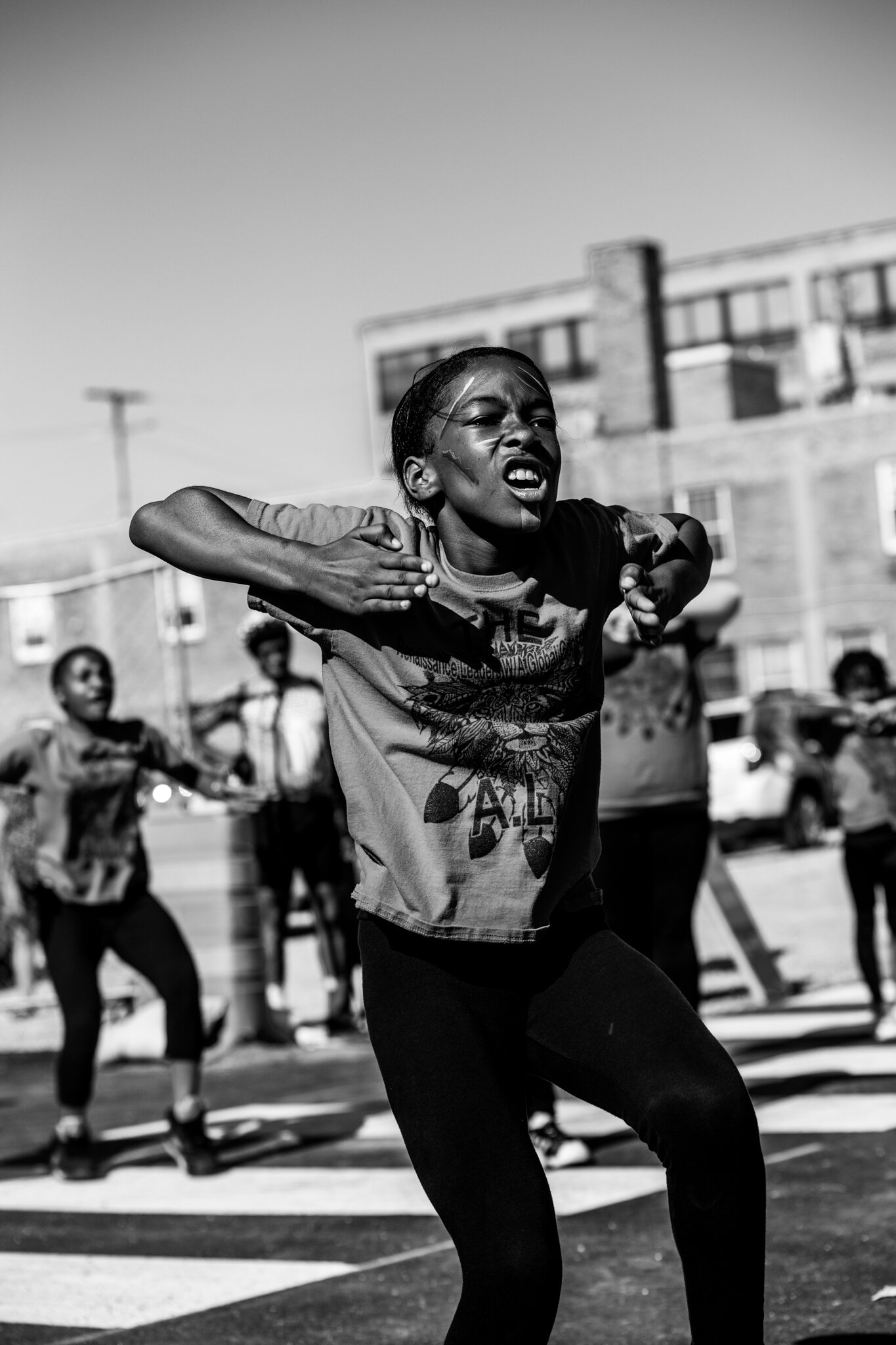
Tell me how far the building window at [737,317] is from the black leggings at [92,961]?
58342 mm

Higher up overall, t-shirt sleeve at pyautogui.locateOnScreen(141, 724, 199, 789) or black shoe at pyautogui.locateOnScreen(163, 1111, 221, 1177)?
t-shirt sleeve at pyautogui.locateOnScreen(141, 724, 199, 789)

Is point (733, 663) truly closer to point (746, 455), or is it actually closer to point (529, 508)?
point (746, 455)

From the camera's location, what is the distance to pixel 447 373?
11.2 feet

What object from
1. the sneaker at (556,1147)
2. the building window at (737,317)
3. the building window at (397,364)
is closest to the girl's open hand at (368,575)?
the sneaker at (556,1147)

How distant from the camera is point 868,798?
9.24 m

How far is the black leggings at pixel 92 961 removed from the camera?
709 centimetres

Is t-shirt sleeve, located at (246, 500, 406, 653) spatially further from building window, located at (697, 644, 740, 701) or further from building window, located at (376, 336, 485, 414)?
building window, located at (376, 336, 485, 414)

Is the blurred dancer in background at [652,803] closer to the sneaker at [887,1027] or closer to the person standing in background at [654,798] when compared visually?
the person standing in background at [654,798]

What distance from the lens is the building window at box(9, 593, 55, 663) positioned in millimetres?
13781

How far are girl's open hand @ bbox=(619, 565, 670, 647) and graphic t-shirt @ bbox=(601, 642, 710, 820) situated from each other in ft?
11.5

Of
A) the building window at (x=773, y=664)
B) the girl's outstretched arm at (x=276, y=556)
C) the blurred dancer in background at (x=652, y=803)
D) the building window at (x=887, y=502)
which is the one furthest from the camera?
the building window at (x=773, y=664)

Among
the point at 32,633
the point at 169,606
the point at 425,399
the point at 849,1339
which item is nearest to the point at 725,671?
the point at 32,633

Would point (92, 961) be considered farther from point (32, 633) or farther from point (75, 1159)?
point (32, 633)

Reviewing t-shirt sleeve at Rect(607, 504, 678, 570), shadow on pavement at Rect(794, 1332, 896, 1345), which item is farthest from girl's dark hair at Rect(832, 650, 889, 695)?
t-shirt sleeve at Rect(607, 504, 678, 570)
